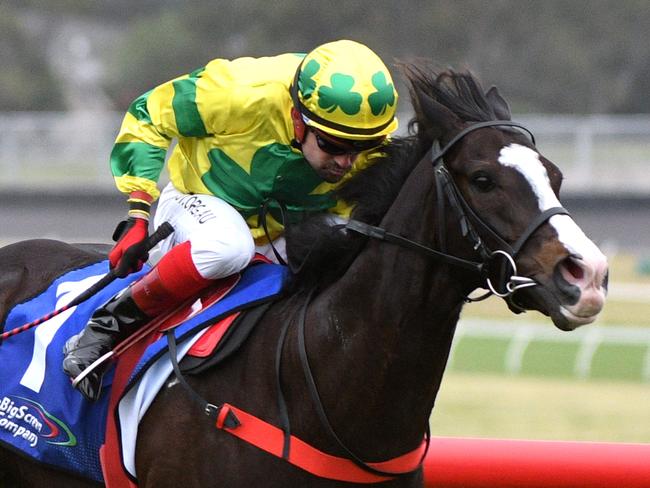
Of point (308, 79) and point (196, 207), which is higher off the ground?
point (308, 79)

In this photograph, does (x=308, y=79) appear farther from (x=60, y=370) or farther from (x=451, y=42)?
(x=451, y=42)

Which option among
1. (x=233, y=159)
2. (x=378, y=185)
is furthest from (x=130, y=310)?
(x=378, y=185)

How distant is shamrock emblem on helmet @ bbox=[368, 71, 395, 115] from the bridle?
→ 28cm

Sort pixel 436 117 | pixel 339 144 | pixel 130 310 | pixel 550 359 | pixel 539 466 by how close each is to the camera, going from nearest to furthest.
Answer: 1. pixel 436 117
2. pixel 339 144
3. pixel 130 310
4. pixel 539 466
5. pixel 550 359

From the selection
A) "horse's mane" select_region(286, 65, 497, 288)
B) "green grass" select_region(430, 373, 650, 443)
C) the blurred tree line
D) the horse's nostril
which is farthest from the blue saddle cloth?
the blurred tree line

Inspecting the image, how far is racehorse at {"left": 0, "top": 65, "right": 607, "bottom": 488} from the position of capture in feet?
9.43

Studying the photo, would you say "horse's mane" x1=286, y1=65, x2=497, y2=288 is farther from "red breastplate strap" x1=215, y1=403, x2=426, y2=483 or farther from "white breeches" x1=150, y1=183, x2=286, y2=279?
"red breastplate strap" x1=215, y1=403, x2=426, y2=483

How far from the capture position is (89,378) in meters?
3.49

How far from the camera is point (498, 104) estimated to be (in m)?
3.16

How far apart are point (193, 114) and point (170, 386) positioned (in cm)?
77

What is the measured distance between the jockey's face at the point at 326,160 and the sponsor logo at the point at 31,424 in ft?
3.45

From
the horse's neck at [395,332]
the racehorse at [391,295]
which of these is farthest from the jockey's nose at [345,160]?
the horse's neck at [395,332]

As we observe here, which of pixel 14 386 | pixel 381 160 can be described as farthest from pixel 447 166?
pixel 14 386

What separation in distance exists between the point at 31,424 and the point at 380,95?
1.45 m
